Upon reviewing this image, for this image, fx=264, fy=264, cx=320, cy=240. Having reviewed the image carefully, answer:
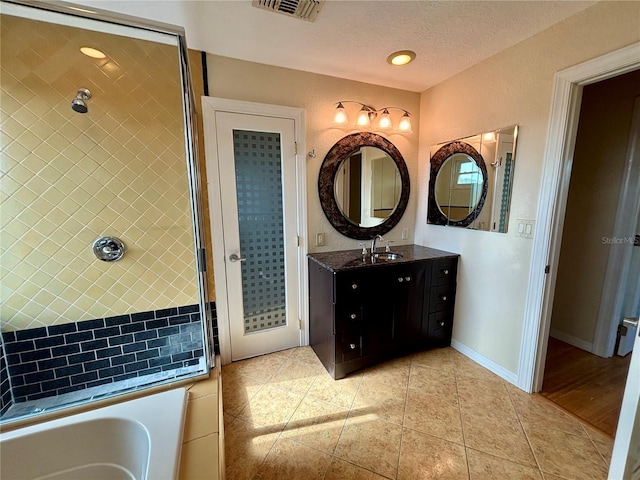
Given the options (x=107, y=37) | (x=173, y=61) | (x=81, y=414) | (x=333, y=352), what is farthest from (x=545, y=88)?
(x=81, y=414)

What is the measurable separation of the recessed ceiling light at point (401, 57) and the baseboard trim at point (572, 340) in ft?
9.52

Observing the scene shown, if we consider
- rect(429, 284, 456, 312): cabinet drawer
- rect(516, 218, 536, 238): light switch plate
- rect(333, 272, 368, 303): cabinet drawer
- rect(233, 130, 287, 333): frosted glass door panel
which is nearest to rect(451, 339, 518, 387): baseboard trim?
rect(429, 284, 456, 312): cabinet drawer

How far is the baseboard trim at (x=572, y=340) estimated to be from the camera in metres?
2.39

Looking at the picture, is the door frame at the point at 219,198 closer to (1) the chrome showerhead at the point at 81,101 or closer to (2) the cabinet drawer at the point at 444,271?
(1) the chrome showerhead at the point at 81,101

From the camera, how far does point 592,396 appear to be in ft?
6.02

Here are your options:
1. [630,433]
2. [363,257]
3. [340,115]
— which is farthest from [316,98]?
[630,433]

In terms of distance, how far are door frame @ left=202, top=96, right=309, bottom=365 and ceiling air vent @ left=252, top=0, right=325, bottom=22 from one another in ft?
2.24

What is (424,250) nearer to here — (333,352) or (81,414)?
→ (333,352)

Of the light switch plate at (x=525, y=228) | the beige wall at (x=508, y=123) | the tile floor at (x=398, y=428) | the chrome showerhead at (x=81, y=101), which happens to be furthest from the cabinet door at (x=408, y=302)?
the chrome showerhead at (x=81, y=101)

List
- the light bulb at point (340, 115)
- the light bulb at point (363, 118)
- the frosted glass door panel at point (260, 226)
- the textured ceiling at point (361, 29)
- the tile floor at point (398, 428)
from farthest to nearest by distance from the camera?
the light bulb at point (363, 118) < the light bulb at point (340, 115) < the frosted glass door panel at point (260, 226) < the textured ceiling at point (361, 29) < the tile floor at point (398, 428)

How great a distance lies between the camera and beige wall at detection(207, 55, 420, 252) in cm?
202

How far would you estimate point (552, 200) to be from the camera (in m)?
1.65

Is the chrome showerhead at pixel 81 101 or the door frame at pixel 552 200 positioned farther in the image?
the chrome showerhead at pixel 81 101

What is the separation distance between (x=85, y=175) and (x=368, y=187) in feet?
6.99
